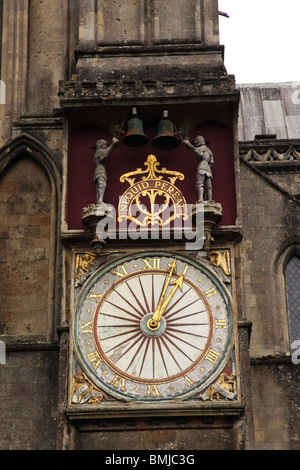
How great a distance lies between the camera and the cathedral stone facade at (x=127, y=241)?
72.0ft

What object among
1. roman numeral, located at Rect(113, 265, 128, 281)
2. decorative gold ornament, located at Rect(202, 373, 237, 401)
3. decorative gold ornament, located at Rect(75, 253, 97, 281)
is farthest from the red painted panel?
decorative gold ornament, located at Rect(202, 373, 237, 401)

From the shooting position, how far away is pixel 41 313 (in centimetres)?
2398

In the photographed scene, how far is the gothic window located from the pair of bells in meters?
3.05

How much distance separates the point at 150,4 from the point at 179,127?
9.84 ft

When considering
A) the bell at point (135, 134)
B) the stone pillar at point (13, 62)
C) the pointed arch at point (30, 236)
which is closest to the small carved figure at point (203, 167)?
the bell at point (135, 134)

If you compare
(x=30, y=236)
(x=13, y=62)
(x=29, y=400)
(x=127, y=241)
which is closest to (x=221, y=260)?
(x=127, y=241)

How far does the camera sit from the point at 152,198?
23.5m

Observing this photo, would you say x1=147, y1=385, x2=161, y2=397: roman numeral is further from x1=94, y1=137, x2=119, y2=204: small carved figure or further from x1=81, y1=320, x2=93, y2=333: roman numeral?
x1=94, y1=137, x2=119, y2=204: small carved figure

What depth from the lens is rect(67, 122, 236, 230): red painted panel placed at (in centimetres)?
2355

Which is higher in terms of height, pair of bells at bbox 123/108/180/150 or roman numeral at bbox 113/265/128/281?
pair of bells at bbox 123/108/180/150

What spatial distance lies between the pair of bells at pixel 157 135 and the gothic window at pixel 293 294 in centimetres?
305

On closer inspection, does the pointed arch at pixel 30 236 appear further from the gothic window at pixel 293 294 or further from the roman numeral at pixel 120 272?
the gothic window at pixel 293 294

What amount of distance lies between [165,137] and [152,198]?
98 cm

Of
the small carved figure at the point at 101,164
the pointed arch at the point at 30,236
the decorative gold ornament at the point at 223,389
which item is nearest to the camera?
the decorative gold ornament at the point at 223,389
